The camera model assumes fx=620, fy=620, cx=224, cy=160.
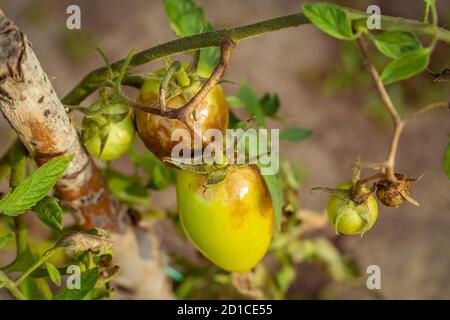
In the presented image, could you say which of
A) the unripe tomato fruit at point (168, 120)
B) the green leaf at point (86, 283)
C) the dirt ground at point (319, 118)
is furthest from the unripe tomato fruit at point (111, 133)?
the dirt ground at point (319, 118)

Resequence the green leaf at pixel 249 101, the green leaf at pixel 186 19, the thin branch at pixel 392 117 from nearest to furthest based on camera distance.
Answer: the thin branch at pixel 392 117
the green leaf at pixel 186 19
the green leaf at pixel 249 101

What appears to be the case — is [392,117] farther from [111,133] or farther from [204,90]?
[111,133]

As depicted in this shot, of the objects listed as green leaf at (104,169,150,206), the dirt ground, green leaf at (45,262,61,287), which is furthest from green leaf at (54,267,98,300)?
the dirt ground

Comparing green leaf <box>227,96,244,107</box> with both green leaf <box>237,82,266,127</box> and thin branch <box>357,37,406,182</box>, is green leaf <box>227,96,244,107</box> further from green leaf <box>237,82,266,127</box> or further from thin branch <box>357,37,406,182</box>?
thin branch <box>357,37,406,182</box>

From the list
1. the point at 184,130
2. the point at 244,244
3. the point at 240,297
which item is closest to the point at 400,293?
the point at 240,297

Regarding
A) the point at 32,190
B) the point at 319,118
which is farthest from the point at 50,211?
the point at 319,118

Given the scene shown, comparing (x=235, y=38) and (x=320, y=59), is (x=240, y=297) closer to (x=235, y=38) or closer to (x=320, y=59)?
(x=235, y=38)

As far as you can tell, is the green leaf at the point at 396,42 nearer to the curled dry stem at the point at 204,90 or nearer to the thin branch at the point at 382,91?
the thin branch at the point at 382,91

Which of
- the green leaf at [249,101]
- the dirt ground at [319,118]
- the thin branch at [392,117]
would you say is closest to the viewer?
the thin branch at [392,117]
